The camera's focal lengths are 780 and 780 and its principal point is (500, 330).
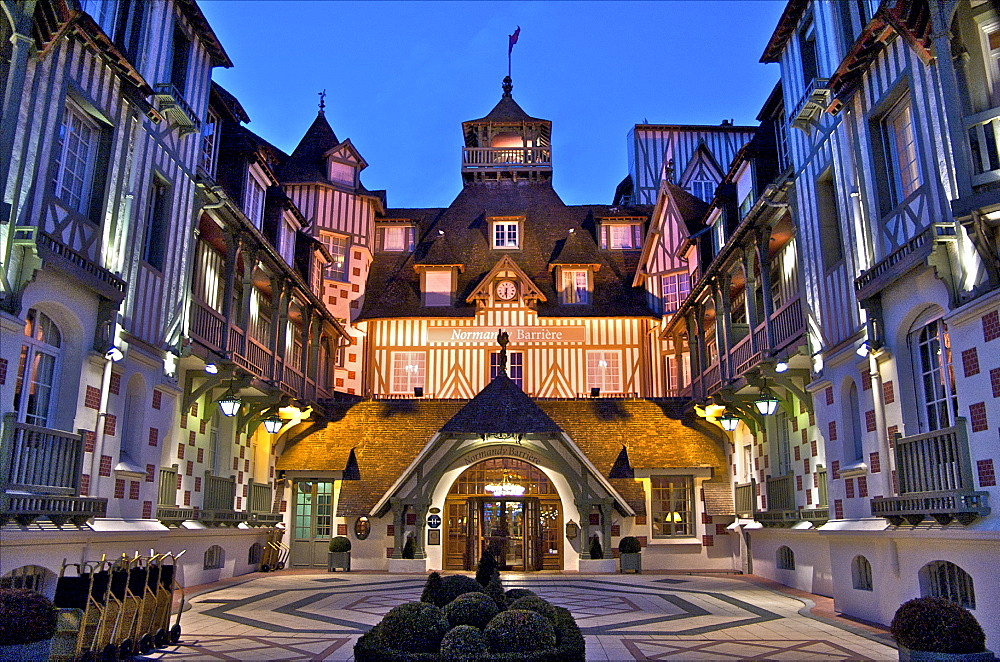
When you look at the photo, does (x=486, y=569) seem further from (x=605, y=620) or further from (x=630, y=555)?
(x=630, y=555)

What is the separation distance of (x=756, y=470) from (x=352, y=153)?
781 inches

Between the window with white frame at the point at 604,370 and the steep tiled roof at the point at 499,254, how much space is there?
156 cm

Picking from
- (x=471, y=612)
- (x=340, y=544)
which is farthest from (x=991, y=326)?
(x=340, y=544)

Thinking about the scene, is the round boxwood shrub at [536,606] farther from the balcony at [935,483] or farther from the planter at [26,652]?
the balcony at [935,483]

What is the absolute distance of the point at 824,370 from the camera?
1321cm

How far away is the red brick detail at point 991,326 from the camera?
8.26m

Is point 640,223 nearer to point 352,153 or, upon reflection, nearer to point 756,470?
point 352,153

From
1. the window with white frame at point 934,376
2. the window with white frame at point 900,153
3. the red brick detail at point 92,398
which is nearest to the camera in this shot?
the window with white frame at point 934,376

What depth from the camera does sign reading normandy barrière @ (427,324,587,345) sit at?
28844 millimetres

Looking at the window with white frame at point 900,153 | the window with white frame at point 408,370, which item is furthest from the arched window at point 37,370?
the window with white frame at point 408,370

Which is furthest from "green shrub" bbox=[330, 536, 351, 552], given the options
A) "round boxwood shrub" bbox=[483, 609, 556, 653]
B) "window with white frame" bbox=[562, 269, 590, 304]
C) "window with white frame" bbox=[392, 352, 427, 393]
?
"round boxwood shrub" bbox=[483, 609, 556, 653]

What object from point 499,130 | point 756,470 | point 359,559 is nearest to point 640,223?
point 499,130

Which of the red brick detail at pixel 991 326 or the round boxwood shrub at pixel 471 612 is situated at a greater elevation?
the red brick detail at pixel 991 326

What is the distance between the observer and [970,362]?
8.78 m
